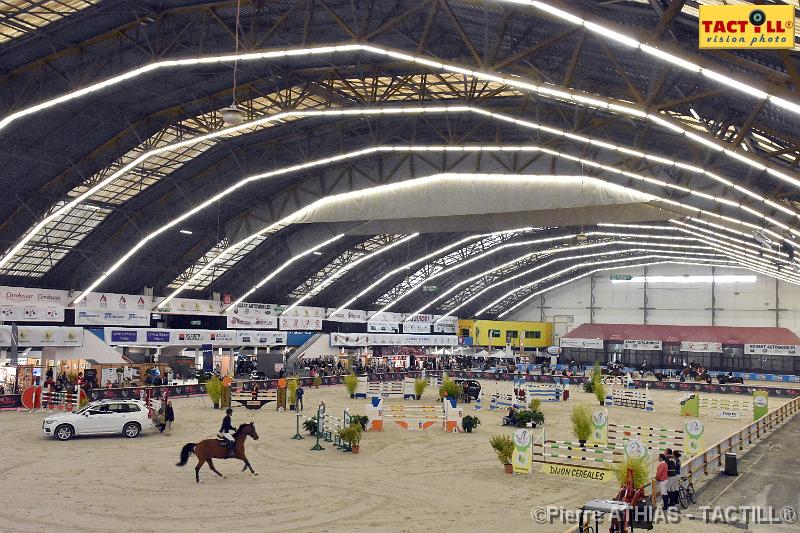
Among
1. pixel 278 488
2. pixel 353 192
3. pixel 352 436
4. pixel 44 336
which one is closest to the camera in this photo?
pixel 278 488

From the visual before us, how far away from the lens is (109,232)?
143 ft

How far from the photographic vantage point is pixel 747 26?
37.7 feet

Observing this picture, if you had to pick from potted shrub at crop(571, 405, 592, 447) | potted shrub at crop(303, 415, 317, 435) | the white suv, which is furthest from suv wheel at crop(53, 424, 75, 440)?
potted shrub at crop(571, 405, 592, 447)

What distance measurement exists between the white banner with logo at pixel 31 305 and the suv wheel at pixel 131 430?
1741 cm

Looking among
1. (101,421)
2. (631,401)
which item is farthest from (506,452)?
(631,401)

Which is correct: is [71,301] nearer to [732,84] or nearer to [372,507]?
[372,507]

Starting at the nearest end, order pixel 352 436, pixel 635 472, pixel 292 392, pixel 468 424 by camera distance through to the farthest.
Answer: pixel 635 472 → pixel 352 436 → pixel 468 424 → pixel 292 392

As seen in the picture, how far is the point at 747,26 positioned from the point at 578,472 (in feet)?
40.5

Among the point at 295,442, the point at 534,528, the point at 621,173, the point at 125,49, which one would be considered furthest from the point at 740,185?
the point at 125,49

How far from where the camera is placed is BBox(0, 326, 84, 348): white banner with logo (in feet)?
123

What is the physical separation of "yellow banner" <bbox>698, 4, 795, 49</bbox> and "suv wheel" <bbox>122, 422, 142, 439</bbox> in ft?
74.9

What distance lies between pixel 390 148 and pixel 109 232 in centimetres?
1995

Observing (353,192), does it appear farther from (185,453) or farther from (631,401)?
(185,453)

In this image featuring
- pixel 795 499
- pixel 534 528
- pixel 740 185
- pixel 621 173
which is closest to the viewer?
pixel 534 528
